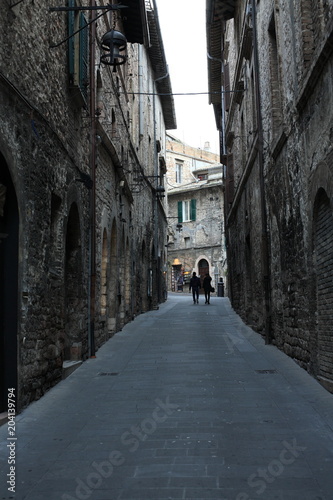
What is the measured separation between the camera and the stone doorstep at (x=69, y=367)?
7877mm

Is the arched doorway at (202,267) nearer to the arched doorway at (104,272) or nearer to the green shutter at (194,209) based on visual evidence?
the green shutter at (194,209)

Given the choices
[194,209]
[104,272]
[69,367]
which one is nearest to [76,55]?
[69,367]

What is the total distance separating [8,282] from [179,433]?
97.9 inches

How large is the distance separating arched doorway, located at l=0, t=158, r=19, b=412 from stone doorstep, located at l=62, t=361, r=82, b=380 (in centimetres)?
206

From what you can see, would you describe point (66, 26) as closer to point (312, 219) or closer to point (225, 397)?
point (312, 219)

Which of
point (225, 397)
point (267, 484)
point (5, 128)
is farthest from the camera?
point (225, 397)

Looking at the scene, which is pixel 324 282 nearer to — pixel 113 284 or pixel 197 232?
pixel 113 284

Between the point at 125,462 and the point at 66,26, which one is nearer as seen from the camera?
the point at 125,462

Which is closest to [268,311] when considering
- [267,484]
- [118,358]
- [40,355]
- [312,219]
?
[118,358]

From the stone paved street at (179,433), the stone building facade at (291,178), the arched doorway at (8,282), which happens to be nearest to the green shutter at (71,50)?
the arched doorway at (8,282)

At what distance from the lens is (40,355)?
6.72 metres

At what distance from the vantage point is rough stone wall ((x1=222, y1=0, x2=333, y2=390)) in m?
6.64

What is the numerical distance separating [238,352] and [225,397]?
11.1 ft

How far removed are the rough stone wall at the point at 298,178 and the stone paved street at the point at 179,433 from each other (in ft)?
2.58
